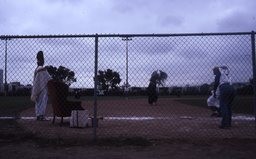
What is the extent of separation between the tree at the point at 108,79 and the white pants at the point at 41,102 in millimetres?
2974

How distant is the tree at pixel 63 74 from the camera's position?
8.34 metres

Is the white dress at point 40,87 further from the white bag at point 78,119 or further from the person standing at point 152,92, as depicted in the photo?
the person standing at point 152,92

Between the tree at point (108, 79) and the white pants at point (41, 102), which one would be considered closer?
the tree at point (108, 79)

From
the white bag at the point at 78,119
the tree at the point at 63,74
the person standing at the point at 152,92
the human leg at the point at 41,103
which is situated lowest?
the white bag at the point at 78,119

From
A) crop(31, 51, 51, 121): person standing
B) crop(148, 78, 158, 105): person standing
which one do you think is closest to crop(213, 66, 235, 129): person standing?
crop(148, 78, 158, 105): person standing

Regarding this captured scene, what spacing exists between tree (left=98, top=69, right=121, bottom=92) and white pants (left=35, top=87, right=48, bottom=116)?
2.97m

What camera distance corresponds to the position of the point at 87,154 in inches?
261

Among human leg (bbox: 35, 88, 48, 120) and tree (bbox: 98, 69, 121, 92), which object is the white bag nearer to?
tree (bbox: 98, 69, 121, 92)

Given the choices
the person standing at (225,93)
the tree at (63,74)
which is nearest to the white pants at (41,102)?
the tree at (63,74)

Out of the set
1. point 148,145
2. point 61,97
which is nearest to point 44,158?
point 148,145

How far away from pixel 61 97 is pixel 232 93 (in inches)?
167

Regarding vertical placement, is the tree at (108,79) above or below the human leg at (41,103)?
above

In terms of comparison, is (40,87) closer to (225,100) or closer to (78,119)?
(78,119)

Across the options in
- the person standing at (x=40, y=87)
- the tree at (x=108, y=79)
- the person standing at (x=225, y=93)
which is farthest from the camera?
the person standing at (x=40, y=87)
